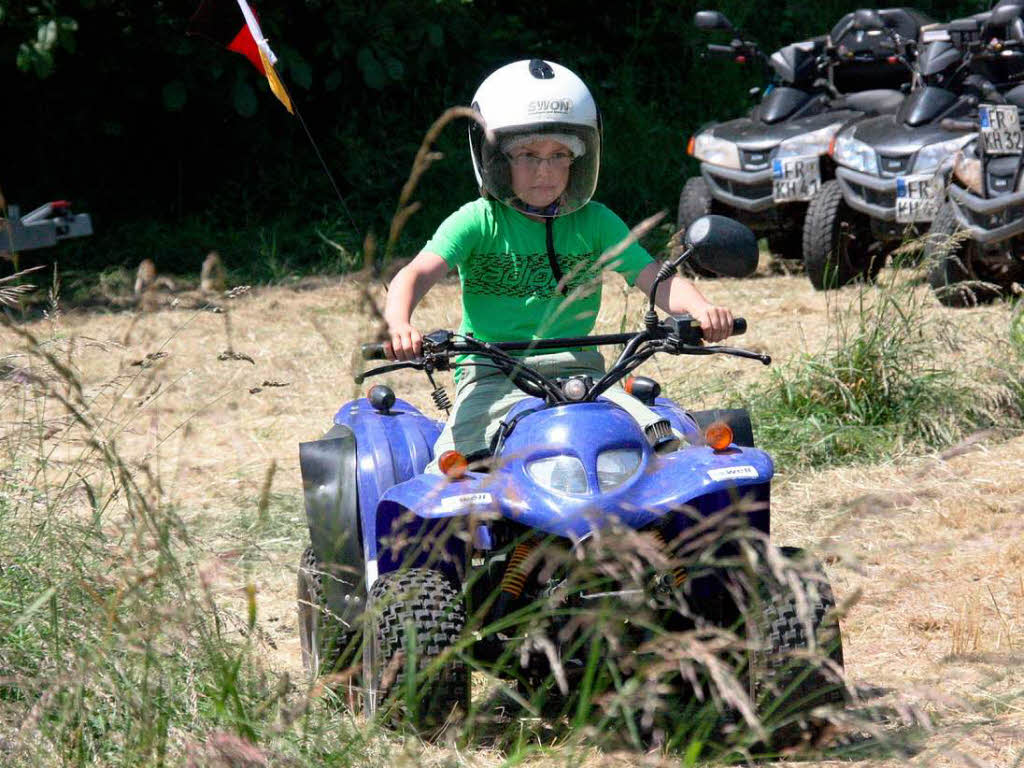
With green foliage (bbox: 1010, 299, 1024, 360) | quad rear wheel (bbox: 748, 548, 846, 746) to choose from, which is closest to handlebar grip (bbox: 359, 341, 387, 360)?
quad rear wheel (bbox: 748, 548, 846, 746)

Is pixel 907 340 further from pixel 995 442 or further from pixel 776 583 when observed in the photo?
pixel 776 583

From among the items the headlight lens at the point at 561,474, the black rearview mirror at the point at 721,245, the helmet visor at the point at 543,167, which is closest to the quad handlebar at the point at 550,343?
the black rearview mirror at the point at 721,245

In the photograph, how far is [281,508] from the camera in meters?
5.54

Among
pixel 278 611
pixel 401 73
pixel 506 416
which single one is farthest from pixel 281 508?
pixel 401 73

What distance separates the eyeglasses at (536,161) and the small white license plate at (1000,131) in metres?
4.57

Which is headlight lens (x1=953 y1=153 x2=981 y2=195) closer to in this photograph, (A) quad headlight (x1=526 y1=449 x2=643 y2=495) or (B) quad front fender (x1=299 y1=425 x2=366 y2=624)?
(B) quad front fender (x1=299 y1=425 x2=366 y2=624)

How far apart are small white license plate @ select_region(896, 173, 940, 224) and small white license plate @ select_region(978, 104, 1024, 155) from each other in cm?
56

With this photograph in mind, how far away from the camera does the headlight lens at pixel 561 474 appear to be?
3025 millimetres

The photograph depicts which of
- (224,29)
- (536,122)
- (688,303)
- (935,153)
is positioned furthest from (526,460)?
(935,153)

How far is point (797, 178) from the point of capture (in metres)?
9.55

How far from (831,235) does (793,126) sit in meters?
1.01

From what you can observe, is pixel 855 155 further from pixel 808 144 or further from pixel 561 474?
pixel 561 474

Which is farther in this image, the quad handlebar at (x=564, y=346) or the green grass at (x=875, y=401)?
the green grass at (x=875, y=401)

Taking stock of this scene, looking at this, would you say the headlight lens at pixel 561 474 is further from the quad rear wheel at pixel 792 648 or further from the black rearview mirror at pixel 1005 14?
the black rearview mirror at pixel 1005 14
